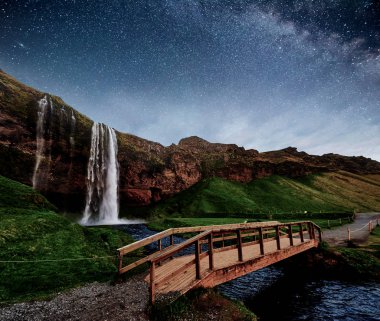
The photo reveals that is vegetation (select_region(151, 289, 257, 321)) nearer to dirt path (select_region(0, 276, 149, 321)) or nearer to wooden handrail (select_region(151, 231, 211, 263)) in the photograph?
dirt path (select_region(0, 276, 149, 321))

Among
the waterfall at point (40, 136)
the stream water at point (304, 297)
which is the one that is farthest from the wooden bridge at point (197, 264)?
the waterfall at point (40, 136)

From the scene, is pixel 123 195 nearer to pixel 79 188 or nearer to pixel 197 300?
pixel 79 188

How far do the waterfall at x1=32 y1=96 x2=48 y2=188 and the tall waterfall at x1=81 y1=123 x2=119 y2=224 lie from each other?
1081cm

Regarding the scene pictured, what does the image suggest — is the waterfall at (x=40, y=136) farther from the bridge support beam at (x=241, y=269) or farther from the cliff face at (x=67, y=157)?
the bridge support beam at (x=241, y=269)

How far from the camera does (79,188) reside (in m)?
62.7

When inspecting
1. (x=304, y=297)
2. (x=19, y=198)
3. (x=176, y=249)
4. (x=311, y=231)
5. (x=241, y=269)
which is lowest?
(x=304, y=297)

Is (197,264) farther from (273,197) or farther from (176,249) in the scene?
(273,197)

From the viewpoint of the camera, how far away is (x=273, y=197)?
8944 centimetres

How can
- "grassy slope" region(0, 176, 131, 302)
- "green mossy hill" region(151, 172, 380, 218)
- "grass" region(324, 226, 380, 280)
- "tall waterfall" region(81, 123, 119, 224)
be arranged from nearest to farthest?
1. "grassy slope" region(0, 176, 131, 302)
2. "grass" region(324, 226, 380, 280)
3. "tall waterfall" region(81, 123, 119, 224)
4. "green mossy hill" region(151, 172, 380, 218)

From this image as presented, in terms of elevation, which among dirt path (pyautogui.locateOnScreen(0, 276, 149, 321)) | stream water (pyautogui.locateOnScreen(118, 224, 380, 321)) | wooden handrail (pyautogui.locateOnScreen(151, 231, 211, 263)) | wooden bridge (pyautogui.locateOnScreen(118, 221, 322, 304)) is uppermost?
wooden handrail (pyautogui.locateOnScreen(151, 231, 211, 263))

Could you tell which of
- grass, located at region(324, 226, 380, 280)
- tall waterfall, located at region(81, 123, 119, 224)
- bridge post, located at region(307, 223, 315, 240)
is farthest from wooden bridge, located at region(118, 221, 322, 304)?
tall waterfall, located at region(81, 123, 119, 224)

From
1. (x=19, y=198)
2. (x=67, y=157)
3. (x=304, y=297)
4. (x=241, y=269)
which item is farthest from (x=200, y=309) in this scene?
(x=67, y=157)

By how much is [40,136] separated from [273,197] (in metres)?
74.0

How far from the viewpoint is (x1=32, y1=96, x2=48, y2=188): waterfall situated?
52.8 metres
